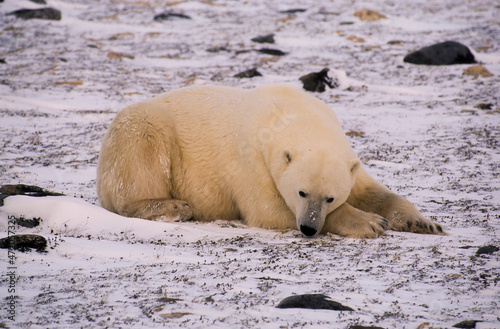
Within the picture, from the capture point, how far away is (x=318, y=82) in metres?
9.79

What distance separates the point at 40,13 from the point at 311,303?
14696 millimetres

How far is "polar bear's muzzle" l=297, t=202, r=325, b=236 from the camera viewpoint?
12.6 ft

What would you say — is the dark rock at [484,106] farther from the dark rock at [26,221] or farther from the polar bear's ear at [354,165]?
the dark rock at [26,221]

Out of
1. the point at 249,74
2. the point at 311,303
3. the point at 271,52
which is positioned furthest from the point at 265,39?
the point at 311,303

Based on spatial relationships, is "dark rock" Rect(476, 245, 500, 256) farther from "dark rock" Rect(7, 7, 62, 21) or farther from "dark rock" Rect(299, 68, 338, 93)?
→ "dark rock" Rect(7, 7, 62, 21)

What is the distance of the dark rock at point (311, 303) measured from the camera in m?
2.59

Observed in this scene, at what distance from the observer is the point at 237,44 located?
45.2ft

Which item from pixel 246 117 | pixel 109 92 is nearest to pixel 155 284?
pixel 246 117

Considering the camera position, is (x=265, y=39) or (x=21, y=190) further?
(x=265, y=39)

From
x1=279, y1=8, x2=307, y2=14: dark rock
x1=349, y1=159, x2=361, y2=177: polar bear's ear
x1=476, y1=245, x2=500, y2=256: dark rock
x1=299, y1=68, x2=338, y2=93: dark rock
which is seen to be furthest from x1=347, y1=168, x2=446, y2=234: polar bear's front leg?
x1=279, y1=8, x2=307, y2=14: dark rock

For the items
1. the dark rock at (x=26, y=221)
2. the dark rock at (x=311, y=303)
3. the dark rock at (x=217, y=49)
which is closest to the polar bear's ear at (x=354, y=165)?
the dark rock at (x=311, y=303)

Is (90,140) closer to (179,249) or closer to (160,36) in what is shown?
(179,249)

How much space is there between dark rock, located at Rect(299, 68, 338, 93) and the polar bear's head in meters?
5.75

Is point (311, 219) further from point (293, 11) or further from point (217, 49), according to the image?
point (293, 11)
